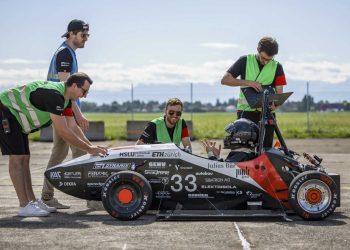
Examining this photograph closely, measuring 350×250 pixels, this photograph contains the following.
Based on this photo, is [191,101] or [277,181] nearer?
[277,181]

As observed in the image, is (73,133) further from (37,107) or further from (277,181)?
(277,181)

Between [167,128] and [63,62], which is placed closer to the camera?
[63,62]

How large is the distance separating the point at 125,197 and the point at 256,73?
7.58 ft

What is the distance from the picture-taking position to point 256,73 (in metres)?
8.62

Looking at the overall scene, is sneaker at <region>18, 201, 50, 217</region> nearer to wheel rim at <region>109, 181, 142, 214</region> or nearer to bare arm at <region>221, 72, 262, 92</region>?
wheel rim at <region>109, 181, 142, 214</region>

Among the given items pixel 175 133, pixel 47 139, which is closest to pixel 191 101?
pixel 47 139

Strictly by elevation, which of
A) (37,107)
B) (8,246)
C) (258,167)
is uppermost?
(37,107)

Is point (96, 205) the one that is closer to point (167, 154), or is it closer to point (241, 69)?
point (167, 154)

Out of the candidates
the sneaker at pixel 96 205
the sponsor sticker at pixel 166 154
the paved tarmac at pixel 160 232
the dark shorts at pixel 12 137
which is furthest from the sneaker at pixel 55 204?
the sponsor sticker at pixel 166 154

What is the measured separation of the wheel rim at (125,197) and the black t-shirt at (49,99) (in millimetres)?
1013

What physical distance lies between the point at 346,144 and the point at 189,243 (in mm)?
16976

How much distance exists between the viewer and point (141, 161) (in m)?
7.58

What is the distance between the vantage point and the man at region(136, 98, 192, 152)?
8.80m

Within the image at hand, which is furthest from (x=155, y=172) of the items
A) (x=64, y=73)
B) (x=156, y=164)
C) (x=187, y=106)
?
(x=187, y=106)
